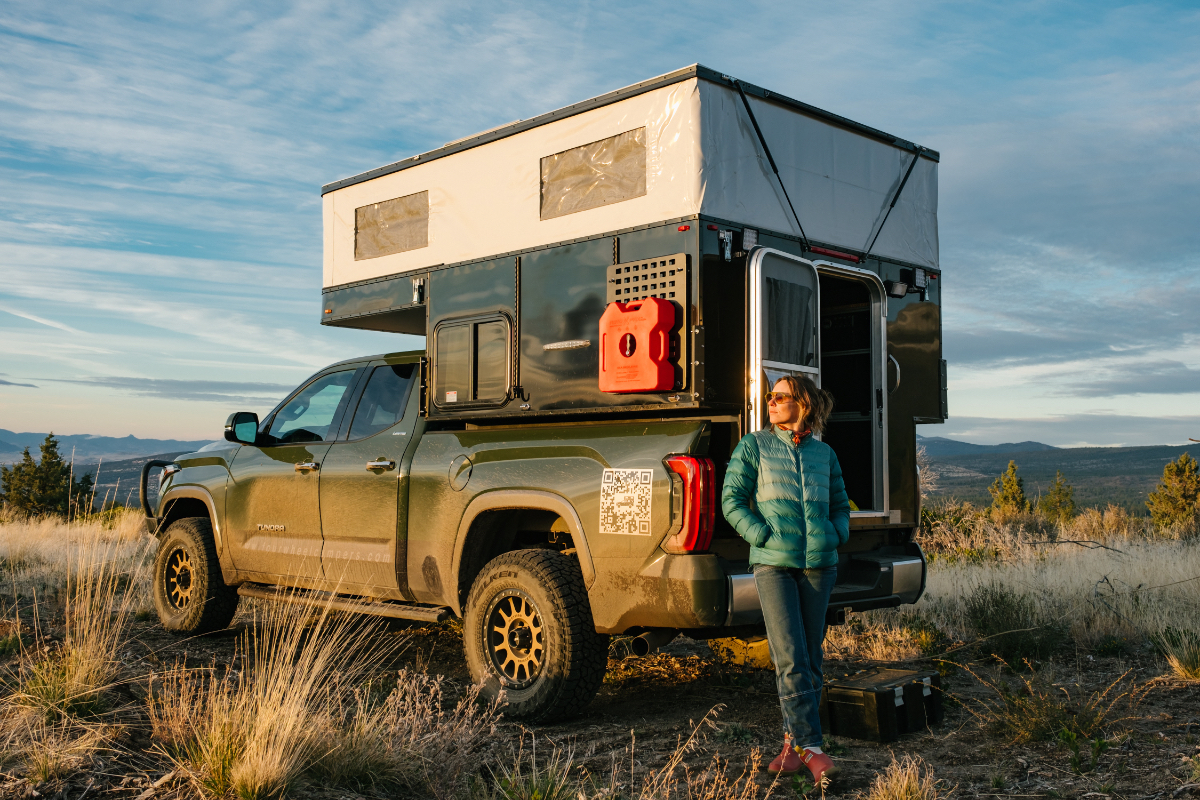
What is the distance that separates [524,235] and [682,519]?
2222 millimetres

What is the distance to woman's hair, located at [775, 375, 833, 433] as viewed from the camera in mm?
4566

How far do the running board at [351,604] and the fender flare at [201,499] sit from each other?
1.86 ft

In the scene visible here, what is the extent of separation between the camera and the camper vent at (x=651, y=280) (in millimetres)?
5160

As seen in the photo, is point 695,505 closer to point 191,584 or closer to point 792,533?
point 792,533

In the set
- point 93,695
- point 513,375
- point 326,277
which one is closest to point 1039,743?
point 513,375

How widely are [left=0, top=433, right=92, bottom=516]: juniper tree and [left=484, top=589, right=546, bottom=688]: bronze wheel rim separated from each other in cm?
1998

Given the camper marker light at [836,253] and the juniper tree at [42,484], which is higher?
the camper marker light at [836,253]

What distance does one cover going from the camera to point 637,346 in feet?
17.0

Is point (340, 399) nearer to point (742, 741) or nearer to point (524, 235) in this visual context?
point (524, 235)

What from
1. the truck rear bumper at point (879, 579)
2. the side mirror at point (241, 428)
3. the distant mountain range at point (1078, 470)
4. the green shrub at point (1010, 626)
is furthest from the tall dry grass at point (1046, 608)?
the distant mountain range at point (1078, 470)

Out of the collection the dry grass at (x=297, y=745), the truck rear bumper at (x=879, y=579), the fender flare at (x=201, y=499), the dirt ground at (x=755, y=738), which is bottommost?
the dirt ground at (x=755, y=738)

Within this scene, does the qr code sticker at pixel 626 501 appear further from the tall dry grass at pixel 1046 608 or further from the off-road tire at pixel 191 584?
the off-road tire at pixel 191 584

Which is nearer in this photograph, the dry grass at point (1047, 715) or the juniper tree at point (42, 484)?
the dry grass at point (1047, 715)

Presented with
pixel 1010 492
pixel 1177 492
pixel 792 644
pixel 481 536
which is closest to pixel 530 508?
pixel 481 536
